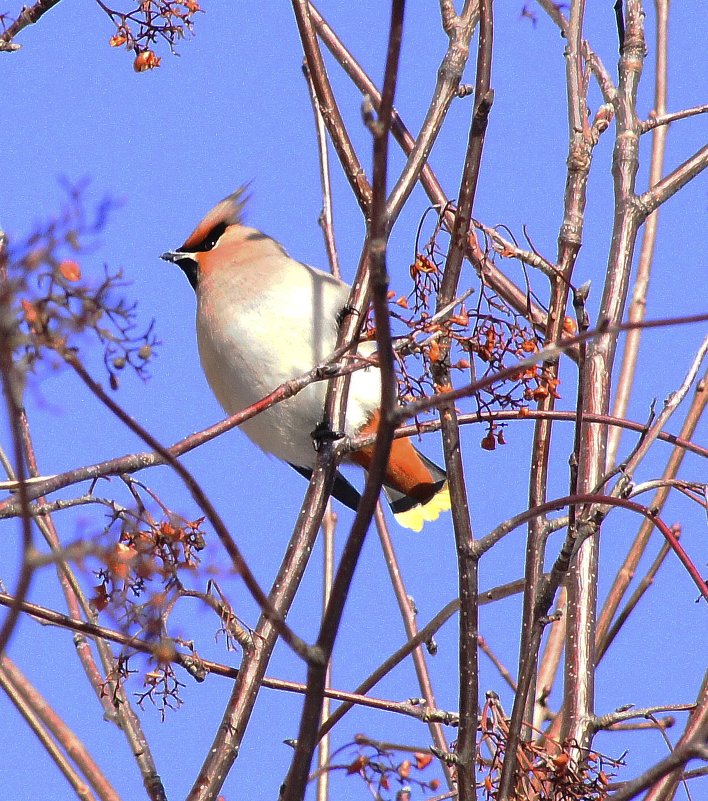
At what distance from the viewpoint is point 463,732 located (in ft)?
5.15

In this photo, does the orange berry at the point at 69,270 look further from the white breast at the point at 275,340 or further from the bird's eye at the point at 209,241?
the bird's eye at the point at 209,241

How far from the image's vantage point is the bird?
3090mm

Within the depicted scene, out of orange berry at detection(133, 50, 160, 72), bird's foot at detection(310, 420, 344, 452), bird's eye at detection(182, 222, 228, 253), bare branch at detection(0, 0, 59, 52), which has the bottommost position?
bird's foot at detection(310, 420, 344, 452)

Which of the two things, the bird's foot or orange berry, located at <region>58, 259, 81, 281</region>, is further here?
the bird's foot

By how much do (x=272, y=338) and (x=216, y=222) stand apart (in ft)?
2.39

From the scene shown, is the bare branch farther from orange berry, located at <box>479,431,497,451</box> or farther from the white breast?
the white breast

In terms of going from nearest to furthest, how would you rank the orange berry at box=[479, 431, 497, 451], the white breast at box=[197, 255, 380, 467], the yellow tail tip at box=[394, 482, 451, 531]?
the orange berry at box=[479, 431, 497, 451] < the white breast at box=[197, 255, 380, 467] < the yellow tail tip at box=[394, 482, 451, 531]

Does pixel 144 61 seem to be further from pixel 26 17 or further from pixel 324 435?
pixel 324 435

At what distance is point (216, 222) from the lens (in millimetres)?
3688

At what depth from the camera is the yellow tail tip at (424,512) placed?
3799 mm

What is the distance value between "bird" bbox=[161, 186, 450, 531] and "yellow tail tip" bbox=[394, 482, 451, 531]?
0.07 m

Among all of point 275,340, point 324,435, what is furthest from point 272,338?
point 324,435

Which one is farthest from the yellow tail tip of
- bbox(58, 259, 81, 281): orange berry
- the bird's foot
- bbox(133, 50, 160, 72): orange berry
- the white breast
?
bbox(58, 259, 81, 281): orange berry

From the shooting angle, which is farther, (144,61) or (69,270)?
(144,61)
